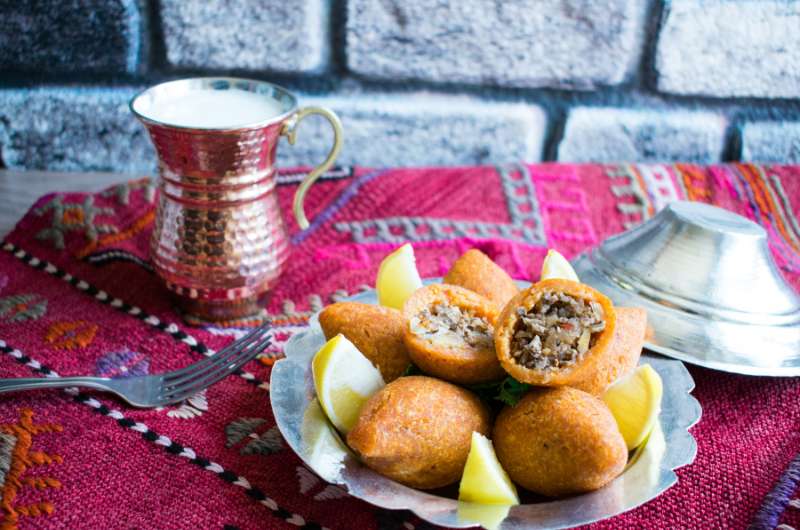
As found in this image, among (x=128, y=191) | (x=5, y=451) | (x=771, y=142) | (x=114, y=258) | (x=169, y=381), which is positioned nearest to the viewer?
(x=5, y=451)

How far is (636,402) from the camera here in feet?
2.07

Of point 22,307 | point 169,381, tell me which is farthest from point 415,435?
point 22,307

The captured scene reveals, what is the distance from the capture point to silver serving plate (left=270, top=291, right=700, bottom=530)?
536mm

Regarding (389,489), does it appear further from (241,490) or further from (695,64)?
(695,64)

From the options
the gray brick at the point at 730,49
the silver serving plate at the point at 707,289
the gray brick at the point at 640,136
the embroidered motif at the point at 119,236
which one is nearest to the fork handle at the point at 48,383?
the embroidered motif at the point at 119,236

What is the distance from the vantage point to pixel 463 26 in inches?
48.8

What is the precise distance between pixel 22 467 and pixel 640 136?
1.08m

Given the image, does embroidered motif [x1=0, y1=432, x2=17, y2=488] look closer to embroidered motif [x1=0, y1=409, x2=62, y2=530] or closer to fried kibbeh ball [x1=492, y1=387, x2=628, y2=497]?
embroidered motif [x1=0, y1=409, x2=62, y2=530]

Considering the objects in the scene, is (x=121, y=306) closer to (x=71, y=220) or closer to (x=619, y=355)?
(x=71, y=220)

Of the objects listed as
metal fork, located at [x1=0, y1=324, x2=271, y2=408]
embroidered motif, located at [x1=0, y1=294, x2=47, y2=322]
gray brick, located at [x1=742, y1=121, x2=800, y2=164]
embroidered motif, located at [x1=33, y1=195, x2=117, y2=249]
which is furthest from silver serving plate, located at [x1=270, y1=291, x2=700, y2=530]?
gray brick, located at [x1=742, y1=121, x2=800, y2=164]

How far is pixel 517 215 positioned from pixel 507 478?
2.04ft

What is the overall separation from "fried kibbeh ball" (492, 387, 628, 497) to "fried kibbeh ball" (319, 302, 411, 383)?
123 millimetres

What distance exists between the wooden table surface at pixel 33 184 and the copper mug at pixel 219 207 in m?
0.36

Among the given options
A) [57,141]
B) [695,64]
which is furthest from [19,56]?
[695,64]
